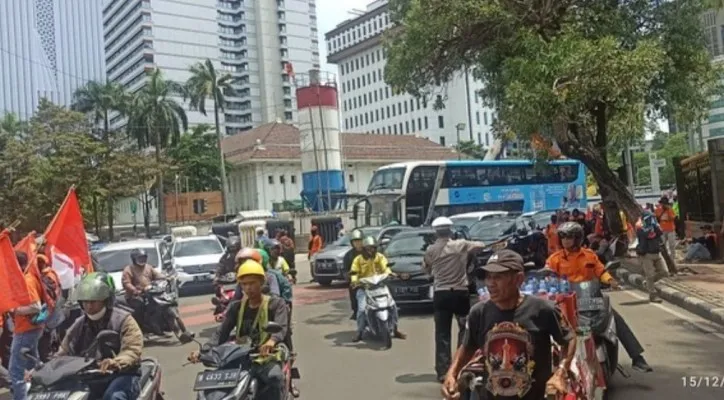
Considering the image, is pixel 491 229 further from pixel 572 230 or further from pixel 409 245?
pixel 572 230

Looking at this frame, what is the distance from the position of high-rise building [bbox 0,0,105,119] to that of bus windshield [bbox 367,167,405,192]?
31.8 m

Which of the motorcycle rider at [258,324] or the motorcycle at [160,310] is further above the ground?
the motorcycle rider at [258,324]

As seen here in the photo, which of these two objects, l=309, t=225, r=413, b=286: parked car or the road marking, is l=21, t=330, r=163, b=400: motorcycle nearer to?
the road marking

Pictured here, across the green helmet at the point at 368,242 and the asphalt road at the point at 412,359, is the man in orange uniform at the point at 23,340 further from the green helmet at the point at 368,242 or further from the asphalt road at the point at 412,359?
the green helmet at the point at 368,242

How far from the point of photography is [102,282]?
16.5 ft

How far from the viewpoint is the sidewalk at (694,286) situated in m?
10.7

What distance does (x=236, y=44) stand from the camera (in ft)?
389

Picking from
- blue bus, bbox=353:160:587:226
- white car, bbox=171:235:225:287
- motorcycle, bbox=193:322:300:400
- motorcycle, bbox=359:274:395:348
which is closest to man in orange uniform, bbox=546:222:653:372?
motorcycle, bbox=193:322:300:400

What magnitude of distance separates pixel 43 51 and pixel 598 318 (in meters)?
79.4

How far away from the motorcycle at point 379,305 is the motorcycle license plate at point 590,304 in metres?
4.01

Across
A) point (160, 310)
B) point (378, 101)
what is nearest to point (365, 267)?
point (160, 310)

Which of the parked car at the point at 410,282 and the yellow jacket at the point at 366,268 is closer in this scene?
the yellow jacket at the point at 366,268

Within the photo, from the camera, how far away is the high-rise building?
64.1 meters

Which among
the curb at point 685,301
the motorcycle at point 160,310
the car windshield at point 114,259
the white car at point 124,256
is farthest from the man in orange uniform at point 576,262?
the car windshield at point 114,259
